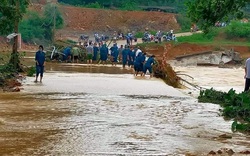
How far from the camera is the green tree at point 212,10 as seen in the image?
1959 cm

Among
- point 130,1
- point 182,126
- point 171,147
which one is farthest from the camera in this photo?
point 130,1

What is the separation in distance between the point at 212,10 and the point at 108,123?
5384 millimetres

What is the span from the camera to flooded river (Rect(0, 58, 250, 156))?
44.3ft

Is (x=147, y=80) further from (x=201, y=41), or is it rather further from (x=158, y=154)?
(x=201, y=41)

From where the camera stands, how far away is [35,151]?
12883 mm

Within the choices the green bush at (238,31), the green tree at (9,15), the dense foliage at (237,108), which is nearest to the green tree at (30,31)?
the green bush at (238,31)

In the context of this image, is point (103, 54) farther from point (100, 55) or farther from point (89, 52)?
point (89, 52)

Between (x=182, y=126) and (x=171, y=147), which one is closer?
(x=171, y=147)

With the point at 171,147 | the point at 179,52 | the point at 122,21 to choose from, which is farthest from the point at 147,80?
the point at 122,21

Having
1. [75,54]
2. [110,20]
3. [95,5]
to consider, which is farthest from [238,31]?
[75,54]

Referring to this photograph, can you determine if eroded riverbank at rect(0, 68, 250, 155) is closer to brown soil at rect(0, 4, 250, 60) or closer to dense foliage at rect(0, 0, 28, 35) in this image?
dense foliage at rect(0, 0, 28, 35)

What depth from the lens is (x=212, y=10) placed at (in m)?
20.1

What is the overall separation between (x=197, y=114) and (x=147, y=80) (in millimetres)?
11519

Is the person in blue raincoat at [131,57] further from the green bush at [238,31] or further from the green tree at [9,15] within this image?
the green bush at [238,31]
